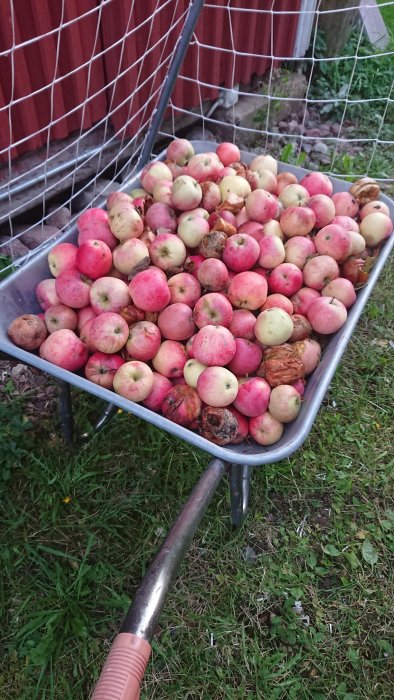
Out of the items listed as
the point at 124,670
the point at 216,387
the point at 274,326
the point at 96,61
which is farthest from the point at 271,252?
the point at 96,61

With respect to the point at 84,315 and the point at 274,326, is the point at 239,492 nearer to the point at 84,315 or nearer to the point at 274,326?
the point at 274,326

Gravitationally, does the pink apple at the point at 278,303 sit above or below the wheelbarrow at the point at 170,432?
above

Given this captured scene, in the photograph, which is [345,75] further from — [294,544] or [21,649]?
[21,649]

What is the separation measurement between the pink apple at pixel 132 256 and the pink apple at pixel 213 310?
23 centimetres

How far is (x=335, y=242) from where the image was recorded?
1726mm

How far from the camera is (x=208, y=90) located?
3689 millimetres

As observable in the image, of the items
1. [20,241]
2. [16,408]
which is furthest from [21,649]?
[20,241]

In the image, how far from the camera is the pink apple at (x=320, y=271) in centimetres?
169

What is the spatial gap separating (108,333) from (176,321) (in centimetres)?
22

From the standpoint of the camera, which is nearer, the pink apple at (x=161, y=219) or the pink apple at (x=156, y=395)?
the pink apple at (x=156, y=395)

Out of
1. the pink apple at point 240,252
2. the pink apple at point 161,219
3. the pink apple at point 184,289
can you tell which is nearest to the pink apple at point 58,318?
the pink apple at point 184,289

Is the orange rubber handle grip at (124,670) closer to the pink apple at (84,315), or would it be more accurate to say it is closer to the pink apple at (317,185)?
the pink apple at (84,315)

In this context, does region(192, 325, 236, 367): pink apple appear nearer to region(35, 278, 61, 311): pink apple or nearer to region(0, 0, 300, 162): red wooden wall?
region(35, 278, 61, 311): pink apple

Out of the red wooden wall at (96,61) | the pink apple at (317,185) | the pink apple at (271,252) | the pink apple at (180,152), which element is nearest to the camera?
the pink apple at (271,252)
